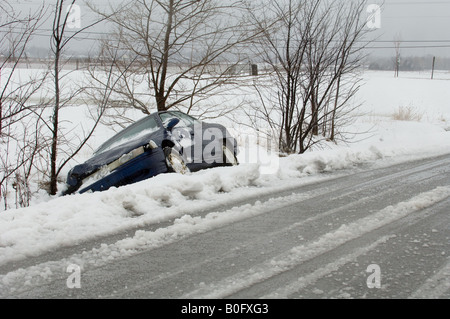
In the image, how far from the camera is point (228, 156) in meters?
7.39

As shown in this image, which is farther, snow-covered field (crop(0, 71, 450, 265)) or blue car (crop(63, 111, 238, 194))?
blue car (crop(63, 111, 238, 194))

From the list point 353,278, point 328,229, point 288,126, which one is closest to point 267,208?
point 328,229

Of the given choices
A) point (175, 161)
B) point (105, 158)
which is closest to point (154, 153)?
point (175, 161)

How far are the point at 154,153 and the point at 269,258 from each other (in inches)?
121

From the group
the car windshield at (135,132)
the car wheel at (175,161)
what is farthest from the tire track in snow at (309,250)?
the car windshield at (135,132)

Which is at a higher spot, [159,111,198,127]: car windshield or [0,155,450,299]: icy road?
[159,111,198,127]: car windshield

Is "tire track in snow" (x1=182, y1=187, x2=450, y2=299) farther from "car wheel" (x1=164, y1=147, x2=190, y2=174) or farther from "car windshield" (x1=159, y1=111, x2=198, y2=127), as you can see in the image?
"car windshield" (x1=159, y1=111, x2=198, y2=127)

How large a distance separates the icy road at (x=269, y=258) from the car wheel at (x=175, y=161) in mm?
1513

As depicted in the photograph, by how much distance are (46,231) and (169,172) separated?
2.37m

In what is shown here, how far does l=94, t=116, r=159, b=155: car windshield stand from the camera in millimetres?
6664

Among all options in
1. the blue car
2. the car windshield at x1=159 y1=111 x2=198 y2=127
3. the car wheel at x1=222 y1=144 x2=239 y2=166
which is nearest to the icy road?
the blue car

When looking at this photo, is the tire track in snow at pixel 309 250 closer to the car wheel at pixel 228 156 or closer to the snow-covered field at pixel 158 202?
the snow-covered field at pixel 158 202

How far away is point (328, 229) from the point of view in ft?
12.6

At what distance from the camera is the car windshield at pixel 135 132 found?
666 cm
